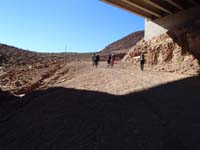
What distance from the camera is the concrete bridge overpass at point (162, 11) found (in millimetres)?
23281

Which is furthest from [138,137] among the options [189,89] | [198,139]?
[189,89]

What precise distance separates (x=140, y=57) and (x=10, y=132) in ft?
46.7

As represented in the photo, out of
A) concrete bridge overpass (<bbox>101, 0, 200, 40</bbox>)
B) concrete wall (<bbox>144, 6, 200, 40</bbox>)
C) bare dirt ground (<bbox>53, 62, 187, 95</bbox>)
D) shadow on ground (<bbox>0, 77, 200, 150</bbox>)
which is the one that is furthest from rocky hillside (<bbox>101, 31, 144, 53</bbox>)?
shadow on ground (<bbox>0, 77, 200, 150</bbox>)

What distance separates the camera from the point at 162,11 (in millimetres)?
25359

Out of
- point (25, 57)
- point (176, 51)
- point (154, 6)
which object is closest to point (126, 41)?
point (25, 57)

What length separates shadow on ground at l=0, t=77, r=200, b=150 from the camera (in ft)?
34.4

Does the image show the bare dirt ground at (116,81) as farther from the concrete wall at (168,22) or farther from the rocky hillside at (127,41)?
the rocky hillside at (127,41)

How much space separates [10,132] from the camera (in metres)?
12.5

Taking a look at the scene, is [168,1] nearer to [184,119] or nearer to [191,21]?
[191,21]

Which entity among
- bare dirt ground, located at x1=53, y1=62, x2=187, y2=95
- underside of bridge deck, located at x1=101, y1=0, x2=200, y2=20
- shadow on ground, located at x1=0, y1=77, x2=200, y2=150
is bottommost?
shadow on ground, located at x1=0, y1=77, x2=200, y2=150

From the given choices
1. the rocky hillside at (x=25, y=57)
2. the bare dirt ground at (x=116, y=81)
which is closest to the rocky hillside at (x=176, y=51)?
the bare dirt ground at (x=116, y=81)

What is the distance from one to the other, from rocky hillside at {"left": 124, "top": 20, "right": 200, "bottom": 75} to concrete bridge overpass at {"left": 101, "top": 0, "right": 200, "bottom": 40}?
26.4 inches

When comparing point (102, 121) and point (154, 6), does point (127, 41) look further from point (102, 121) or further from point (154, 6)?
point (102, 121)

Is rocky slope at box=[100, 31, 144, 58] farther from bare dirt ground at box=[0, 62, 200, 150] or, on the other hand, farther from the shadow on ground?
the shadow on ground
